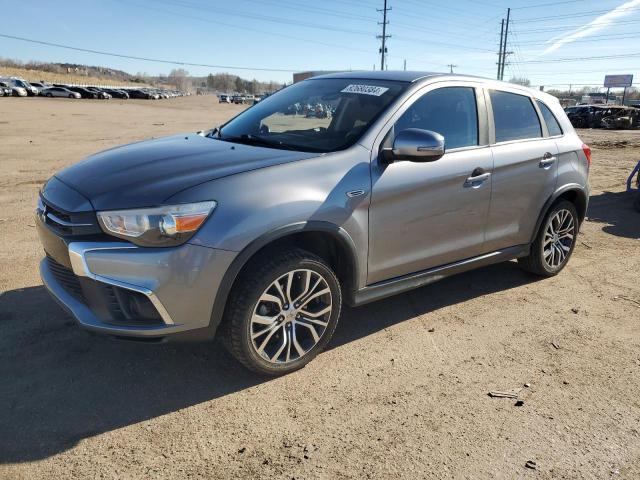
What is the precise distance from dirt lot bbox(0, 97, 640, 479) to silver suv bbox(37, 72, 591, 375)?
15.7 inches

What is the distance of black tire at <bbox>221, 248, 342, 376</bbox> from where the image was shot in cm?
286

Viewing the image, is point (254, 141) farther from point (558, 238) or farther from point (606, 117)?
point (606, 117)

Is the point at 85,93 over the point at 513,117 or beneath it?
over

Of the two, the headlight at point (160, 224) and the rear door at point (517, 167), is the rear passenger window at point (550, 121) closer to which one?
the rear door at point (517, 167)

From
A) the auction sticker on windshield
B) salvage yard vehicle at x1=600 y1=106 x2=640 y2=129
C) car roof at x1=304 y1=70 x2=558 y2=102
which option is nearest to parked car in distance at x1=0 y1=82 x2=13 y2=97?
salvage yard vehicle at x1=600 y1=106 x2=640 y2=129

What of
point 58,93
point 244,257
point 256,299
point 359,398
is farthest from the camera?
point 58,93

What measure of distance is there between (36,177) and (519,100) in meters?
8.00

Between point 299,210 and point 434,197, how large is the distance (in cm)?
115

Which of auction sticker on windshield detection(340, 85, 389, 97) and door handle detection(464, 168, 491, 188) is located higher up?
auction sticker on windshield detection(340, 85, 389, 97)

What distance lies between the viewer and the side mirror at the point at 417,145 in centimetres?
318

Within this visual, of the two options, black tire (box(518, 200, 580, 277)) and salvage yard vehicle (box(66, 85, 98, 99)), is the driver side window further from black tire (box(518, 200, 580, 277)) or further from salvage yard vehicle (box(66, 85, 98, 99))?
salvage yard vehicle (box(66, 85, 98, 99))

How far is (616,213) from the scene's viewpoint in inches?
307

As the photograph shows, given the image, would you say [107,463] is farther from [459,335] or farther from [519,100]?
[519,100]

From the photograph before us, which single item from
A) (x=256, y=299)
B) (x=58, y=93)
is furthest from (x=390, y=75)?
(x=58, y=93)
